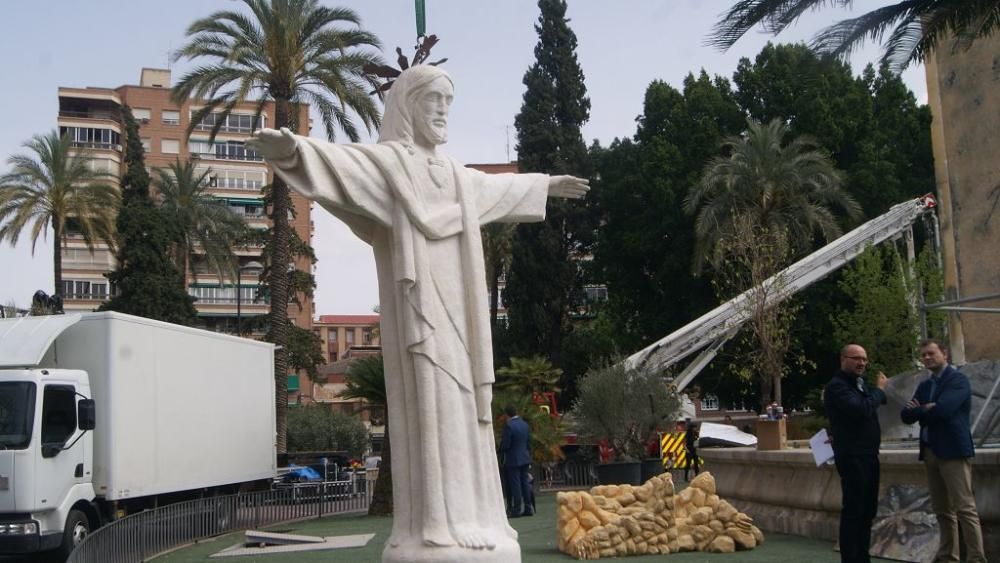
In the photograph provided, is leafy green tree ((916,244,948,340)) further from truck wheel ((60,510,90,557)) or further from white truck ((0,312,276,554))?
truck wheel ((60,510,90,557))

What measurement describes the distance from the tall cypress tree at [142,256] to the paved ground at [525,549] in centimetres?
2645

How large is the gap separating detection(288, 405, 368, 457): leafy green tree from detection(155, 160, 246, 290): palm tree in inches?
281

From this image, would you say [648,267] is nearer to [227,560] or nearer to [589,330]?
[589,330]

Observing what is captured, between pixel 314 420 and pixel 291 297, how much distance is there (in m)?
9.31

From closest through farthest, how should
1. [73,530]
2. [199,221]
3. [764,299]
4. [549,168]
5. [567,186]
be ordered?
[567,186]
[73,530]
[764,299]
[549,168]
[199,221]

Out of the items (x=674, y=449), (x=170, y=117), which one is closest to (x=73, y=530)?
(x=674, y=449)

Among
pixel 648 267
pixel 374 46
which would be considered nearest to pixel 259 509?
pixel 374 46

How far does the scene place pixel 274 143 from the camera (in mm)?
7074

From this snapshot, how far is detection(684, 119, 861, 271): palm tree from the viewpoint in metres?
36.0

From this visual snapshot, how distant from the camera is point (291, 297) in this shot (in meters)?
55.6

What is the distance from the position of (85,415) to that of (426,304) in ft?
29.7

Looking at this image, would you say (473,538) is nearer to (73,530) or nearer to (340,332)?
(73,530)

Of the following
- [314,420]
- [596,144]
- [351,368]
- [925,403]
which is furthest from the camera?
[596,144]

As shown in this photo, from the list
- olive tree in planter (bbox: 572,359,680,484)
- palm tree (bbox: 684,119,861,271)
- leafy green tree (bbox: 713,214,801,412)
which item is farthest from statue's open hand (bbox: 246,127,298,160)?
palm tree (bbox: 684,119,861,271)
